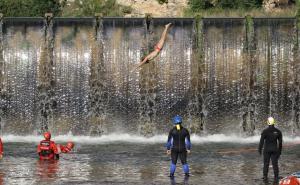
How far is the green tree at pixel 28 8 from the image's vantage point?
5600 cm

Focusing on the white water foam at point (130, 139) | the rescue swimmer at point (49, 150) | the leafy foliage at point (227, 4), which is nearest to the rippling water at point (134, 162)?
the white water foam at point (130, 139)

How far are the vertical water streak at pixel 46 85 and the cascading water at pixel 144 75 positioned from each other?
2.1 inches

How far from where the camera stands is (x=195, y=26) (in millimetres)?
39781

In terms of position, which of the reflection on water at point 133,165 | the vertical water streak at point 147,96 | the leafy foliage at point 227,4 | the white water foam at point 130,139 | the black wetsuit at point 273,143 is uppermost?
the leafy foliage at point 227,4

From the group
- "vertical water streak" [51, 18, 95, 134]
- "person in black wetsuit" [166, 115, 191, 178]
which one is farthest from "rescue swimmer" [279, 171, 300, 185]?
"vertical water streak" [51, 18, 95, 134]

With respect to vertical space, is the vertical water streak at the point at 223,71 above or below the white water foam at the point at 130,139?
above

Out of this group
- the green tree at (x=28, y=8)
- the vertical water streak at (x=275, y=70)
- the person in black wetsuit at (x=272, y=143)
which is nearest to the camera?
the person in black wetsuit at (x=272, y=143)

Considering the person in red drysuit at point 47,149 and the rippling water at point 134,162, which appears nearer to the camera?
the rippling water at point 134,162

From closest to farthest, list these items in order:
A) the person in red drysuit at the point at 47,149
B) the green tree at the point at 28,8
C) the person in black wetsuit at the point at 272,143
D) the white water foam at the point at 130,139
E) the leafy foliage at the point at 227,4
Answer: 1. the person in black wetsuit at the point at 272,143
2. the person in red drysuit at the point at 47,149
3. the white water foam at the point at 130,139
4. the leafy foliage at the point at 227,4
5. the green tree at the point at 28,8

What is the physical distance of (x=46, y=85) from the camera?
129 feet

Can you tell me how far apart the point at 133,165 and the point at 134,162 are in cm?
92

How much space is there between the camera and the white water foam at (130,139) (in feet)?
121

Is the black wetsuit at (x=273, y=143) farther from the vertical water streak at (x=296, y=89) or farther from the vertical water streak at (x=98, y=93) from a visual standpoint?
the vertical water streak at (x=98, y=93)

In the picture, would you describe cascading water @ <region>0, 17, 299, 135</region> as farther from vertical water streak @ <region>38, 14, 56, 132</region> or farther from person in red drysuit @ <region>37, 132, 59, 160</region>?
person in red drysuit @ <region>37, 132, 59, 160</region>
